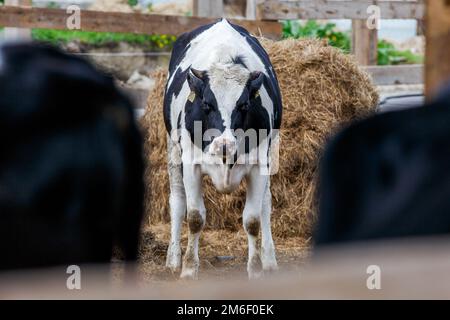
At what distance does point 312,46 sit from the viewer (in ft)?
30.2

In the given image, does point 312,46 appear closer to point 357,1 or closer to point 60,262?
point 357,1

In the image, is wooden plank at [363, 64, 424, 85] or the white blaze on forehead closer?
the white blaze on forehead

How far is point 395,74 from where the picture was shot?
12.8 metres

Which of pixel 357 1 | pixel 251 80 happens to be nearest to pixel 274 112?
pixel 251 80

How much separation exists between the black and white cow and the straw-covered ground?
3.26ft

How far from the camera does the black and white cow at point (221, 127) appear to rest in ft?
22.2

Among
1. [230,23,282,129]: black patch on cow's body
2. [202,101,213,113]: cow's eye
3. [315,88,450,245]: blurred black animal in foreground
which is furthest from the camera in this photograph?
[230,23,282,129]: black patch on cow's body

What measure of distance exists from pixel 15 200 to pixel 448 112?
3.09 ft

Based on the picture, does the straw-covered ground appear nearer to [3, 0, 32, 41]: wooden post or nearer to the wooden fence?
the wooden fence

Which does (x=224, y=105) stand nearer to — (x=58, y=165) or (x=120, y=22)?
(x=120, y=22)

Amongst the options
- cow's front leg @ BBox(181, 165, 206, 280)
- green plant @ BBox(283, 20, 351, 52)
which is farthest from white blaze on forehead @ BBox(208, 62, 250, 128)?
green plant @ BBox(283, 20, 351, 52)

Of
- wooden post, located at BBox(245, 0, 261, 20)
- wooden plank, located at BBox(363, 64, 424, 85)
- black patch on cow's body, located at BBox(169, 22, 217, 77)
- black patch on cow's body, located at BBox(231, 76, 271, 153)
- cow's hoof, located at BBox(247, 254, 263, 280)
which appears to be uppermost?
wooden post, located at BBox(245, 0, 261, 20)

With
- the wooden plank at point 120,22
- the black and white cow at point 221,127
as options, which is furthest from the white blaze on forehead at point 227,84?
the wooden plank at point 120,22

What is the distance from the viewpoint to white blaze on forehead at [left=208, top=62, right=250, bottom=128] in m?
6.73
